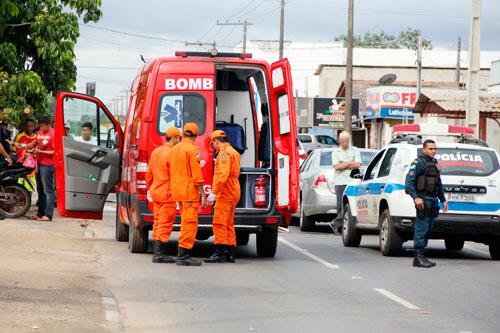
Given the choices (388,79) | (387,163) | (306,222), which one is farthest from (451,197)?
(388,79)

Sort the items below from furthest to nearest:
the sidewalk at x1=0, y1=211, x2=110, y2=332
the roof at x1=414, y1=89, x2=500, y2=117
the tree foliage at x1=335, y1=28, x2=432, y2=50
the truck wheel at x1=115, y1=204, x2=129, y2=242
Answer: the tree foliage at x1=335, y1=28, x2=432, y2=50 → the roof at x1=414, y1=89, x2=500, y2=117 → the truck wheel at x1=115, y1=204, x2=129, y2=242 → the sidewalk at x1=0, y1=211, x2=110, y2=332

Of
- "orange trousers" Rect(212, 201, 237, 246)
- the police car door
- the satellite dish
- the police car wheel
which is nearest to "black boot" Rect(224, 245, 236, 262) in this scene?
"orange trousers" Rect(212, 201, 237, 246)

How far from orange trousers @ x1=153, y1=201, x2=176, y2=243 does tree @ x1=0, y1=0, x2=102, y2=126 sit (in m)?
8.12

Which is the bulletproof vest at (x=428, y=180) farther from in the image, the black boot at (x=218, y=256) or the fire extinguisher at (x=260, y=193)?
the black boot at (x=218, y=256)

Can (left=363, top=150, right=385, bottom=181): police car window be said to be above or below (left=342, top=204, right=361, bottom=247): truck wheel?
above

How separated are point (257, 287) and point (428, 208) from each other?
385 cm

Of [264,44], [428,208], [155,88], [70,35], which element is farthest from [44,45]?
[264,44]

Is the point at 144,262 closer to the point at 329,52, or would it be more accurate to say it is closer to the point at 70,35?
the point at 70,35

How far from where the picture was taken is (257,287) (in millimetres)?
12875

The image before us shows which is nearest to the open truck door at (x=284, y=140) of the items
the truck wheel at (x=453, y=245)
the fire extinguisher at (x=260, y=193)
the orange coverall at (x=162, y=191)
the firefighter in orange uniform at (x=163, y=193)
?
the fire extinguisher at (x=260, y=193)

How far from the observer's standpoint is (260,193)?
1617 centimetres

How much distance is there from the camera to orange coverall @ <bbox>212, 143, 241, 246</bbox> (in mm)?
15219

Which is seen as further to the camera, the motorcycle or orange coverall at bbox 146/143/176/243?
the motorcycle

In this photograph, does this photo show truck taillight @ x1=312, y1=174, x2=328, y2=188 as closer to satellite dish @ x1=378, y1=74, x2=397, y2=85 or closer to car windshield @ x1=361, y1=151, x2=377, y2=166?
car windshield @ x1=361, y1=151, x2=377, y2=166
